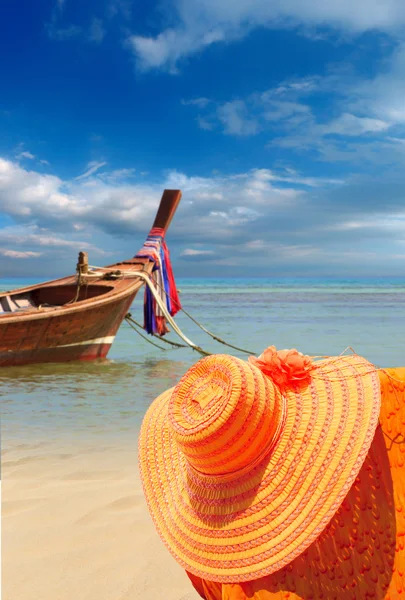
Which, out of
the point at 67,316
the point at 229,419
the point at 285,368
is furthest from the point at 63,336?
the point at 229,419

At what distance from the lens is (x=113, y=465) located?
12.5ft

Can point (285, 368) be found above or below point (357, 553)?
above

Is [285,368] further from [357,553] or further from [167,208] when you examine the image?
[167,208]

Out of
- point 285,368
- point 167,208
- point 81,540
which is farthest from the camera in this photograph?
point 167,208

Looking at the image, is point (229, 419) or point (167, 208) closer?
point (229, 419)

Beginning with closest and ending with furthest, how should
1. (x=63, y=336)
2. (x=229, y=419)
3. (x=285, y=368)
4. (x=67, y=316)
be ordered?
(x=229, y=419) < (x=285, y=368) < (x=67, y=316) < (x=63, y=336)

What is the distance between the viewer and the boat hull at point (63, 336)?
7.64 metres

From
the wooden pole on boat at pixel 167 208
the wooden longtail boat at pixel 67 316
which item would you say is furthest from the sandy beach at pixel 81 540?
the wooden pole on boat at pixel 167 208

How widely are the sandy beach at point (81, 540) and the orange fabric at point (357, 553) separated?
0.68 meters

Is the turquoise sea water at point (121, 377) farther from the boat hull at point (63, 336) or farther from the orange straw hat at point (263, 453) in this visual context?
the orange straw hat at point (263, 453)

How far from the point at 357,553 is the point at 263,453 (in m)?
0.36

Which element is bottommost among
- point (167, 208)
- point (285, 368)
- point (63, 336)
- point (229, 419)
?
point (63, 336)

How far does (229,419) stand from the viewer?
1446 mm

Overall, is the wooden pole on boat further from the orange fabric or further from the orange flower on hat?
the orange fabric
